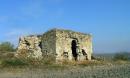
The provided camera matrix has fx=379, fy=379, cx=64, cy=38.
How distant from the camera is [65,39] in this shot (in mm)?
36438

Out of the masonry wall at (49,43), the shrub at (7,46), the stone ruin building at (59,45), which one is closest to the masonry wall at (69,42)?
the stone ruin building at (59,45)

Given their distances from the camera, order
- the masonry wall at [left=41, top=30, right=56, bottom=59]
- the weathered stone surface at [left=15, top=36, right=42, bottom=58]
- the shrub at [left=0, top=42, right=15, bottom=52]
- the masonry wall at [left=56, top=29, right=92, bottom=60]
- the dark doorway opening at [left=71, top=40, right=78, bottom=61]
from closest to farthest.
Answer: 1. the masonry wall at [left=41, top=30, right=56, bottom=59]
2. the masonry wall at [left=56, top=29, right=92, bottom=60]
3. the weathered stone surface at [left=15, top=36, right=42, bottom=58]
4. the dark doorway opening at [left=71, top=40, right=78, bottom=61]
5. the shrub at [left=0, top=42, right=15, bottom=52]

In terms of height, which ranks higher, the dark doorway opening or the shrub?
the shrub

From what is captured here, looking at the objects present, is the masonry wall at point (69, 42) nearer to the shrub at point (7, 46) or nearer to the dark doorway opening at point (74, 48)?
the dark doorway opening at point (74, 48)

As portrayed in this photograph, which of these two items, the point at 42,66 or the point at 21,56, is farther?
the point at 21,56

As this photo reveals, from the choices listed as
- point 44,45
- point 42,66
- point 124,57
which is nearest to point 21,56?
point 44,45

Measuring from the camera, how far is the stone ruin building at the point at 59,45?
1403 inches

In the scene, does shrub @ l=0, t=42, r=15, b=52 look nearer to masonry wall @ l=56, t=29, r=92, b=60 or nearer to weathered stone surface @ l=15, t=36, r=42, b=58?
weathered stone surface @ l=15, t=36, r=42, b=58

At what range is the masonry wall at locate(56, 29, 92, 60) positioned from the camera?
3569cm

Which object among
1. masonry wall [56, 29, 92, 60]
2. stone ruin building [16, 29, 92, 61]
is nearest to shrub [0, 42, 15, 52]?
stone ruin building [16, 29, 92, 61]

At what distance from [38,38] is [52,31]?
90.1 inches

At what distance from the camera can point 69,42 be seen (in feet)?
121

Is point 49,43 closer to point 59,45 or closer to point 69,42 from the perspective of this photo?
point 59,45

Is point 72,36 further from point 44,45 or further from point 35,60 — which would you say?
point 35,60
